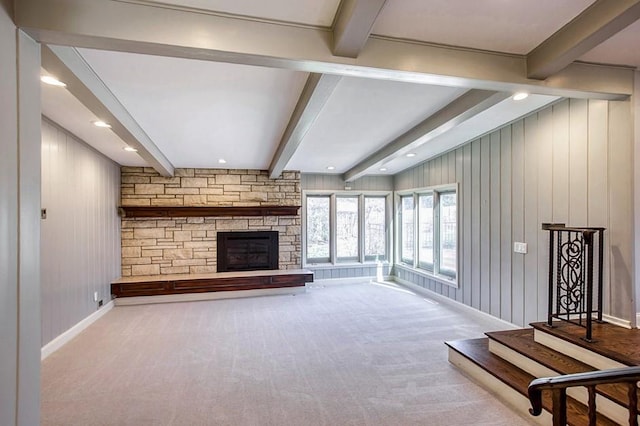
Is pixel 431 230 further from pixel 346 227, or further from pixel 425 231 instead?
pixel 346 227

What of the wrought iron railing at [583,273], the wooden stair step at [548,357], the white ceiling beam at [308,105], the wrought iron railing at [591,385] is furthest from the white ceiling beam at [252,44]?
the wooden stair step at [548,357]

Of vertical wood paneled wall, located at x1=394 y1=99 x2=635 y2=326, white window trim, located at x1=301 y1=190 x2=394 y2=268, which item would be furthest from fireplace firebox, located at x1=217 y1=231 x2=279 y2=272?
vertical wood paneled wall, located at x1=394 y1=99 x2=635 y2=326

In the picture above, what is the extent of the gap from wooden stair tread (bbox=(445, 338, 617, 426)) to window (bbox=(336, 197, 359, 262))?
13.4ft

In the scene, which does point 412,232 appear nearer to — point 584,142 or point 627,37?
point 584,142

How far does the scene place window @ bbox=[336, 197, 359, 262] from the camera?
286 inches

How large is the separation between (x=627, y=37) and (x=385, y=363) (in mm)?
3134

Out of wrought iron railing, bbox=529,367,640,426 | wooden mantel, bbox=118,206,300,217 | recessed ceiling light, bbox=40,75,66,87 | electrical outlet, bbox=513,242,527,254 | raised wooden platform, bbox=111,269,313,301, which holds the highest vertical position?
recessed ceiling light, bbox=40,75,66,87

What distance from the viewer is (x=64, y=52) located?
6.39 ft

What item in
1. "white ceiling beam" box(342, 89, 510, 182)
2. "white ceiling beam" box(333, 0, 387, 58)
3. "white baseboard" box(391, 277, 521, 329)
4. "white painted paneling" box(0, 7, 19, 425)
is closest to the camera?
"white painted paneling" box(0, 7, 19, 425)

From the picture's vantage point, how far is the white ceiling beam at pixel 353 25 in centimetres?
159

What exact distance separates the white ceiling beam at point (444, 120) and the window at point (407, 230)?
6.96ft

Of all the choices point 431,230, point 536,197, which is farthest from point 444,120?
point 431,230

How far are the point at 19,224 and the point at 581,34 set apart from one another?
10.4 feet

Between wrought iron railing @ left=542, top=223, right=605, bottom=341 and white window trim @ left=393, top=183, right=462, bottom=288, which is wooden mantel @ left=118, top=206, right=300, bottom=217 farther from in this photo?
wrought iron railing @ left=542, top=223, right=605, bottom=341
